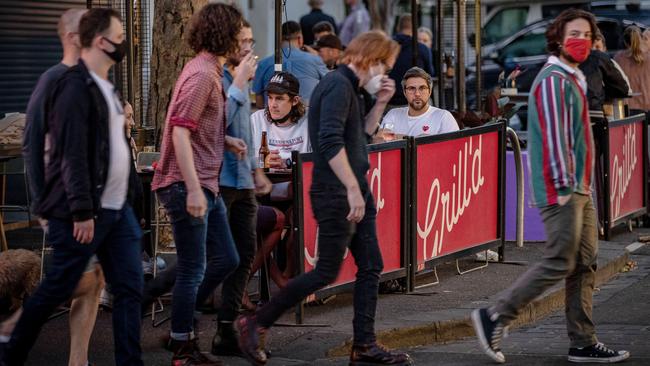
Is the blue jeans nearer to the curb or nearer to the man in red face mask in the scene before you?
the curb

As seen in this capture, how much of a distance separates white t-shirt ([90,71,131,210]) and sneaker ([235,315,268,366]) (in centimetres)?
116

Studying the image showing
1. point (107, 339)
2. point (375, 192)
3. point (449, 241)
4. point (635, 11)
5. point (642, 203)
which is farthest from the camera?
point (635, 11)

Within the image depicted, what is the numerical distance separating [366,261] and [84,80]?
6.01 feet

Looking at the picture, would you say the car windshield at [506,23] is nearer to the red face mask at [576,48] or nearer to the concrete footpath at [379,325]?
the concrete footpath at [379,325]

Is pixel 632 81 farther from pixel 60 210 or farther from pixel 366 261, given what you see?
pixel 60 210

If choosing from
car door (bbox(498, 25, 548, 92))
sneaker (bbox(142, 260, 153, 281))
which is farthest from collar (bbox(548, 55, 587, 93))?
car door (bbox(498, 25, 548, 92))

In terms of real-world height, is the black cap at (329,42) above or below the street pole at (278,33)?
above

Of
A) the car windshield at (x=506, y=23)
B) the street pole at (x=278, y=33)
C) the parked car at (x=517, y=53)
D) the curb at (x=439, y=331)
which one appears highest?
the car windshield at (x=506, y=23)

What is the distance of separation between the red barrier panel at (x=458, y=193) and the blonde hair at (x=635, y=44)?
4.43m

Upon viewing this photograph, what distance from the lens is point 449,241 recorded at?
32.5 ft

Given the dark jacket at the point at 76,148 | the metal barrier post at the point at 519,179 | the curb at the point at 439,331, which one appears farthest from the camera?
the metal barrier post at the point at 519,179

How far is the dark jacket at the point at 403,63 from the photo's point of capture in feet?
50.6

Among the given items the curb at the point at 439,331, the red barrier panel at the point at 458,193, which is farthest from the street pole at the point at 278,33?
the curb at the point at 439,331

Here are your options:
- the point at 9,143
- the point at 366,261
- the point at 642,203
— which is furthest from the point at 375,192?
the point at 642,203
